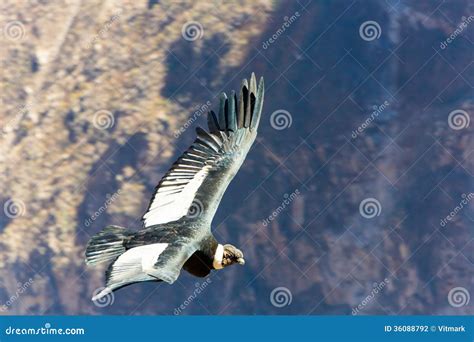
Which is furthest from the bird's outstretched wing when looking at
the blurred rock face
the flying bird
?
the blurred rock face

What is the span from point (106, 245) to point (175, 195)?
1.02m

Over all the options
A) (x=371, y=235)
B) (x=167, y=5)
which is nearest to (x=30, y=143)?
(x=167, y=5)

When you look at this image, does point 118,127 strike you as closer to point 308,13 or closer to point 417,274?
point 308,13

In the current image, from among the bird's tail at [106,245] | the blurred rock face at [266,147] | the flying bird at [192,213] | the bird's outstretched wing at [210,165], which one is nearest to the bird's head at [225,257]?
the flying bird at [192,213]

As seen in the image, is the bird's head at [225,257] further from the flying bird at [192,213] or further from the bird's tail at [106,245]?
the bird's tail at [106,245]

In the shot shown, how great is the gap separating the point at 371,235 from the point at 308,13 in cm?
522

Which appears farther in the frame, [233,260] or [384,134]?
[384,134]

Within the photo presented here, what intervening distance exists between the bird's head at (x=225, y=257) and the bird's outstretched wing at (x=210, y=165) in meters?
0.39

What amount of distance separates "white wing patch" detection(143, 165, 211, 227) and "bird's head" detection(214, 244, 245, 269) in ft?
1.73

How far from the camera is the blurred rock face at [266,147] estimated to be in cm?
2052

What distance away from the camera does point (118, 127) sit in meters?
21.1

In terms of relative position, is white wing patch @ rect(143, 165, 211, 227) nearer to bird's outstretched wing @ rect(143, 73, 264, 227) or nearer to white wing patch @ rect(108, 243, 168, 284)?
bird's outstretched wing @ rect(143, 73, 264, 227)

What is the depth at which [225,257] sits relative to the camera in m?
9.35

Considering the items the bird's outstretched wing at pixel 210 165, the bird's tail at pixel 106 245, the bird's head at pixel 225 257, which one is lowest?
the bird's tail at pixel 106 245
